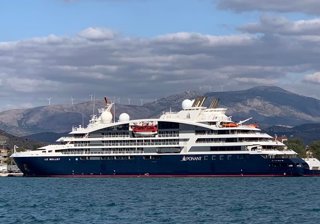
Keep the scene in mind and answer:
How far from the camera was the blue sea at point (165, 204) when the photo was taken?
68.9 meters

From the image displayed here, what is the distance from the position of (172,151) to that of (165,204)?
66492mm

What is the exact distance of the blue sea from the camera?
226 ft

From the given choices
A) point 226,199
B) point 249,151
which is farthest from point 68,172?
point 226,199

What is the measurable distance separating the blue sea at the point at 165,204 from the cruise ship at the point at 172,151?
26.6 metres

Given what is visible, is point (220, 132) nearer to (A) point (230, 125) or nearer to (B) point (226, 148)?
(A) point (230, 125)

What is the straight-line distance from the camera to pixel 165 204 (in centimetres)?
8206

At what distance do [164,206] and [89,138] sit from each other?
251 ft

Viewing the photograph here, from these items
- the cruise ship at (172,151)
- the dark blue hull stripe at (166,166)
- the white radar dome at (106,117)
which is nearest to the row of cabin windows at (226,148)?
the cruise ship at (172,151)

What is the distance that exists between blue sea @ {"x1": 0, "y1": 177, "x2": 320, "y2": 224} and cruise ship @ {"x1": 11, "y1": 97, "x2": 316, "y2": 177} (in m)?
26.6

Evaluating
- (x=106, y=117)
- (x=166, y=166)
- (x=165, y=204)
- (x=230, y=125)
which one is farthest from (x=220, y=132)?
(x=165, y=204)

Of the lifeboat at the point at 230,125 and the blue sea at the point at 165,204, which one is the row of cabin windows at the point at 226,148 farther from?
the blue sea at the point at 165,204

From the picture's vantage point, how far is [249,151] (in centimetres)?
14388

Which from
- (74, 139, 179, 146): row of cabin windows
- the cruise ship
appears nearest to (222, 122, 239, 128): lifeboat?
the cruise ship

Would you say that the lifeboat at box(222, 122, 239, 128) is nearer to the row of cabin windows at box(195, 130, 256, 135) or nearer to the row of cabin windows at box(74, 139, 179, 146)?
the row of cabin windows at box(195, 130, 256, 135)
